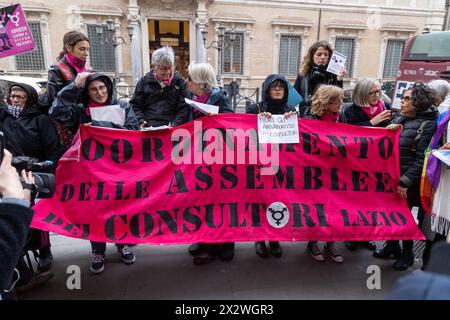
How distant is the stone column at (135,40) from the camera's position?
18.5m

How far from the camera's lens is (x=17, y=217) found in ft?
3.67

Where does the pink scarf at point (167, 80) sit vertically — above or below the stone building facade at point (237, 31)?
below

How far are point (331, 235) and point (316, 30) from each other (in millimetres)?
20797

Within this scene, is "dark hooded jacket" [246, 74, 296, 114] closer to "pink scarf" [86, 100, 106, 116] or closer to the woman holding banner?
the woman holding banner

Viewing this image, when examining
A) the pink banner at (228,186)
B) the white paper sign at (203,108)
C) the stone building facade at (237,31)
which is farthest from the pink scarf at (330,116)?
the stone building facade at (237,31)

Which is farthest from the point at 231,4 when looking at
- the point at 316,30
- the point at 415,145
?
the point at 415,145

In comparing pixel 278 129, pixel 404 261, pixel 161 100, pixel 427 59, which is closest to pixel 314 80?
pixel 278 129

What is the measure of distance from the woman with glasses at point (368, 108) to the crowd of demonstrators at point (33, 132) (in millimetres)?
2926

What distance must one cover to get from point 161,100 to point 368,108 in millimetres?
2161

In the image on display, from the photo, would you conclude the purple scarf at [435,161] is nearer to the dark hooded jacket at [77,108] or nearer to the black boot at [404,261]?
the black boot at [404,261]

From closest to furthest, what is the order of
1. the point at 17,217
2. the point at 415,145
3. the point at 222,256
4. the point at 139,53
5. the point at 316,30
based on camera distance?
1. the point at 17,217
2. the point at 415,145
3. the point at 222,256
4. the point at 139,53
5. the point at 316,30

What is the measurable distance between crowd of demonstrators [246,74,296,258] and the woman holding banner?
4.19 feet

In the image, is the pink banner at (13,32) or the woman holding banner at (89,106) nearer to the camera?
the woman holding banner at (89,106)
